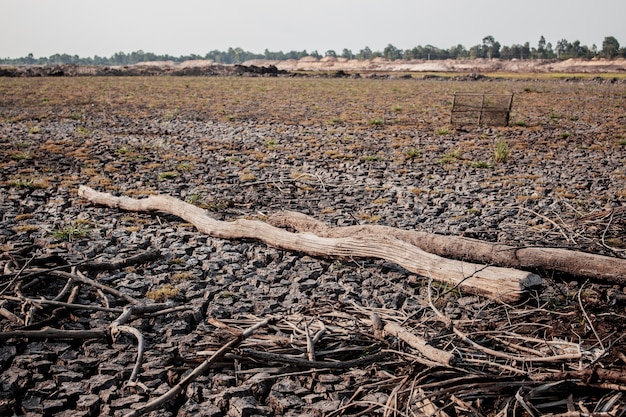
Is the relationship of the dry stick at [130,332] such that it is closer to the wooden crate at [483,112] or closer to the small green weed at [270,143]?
the small green weed at [270,143]

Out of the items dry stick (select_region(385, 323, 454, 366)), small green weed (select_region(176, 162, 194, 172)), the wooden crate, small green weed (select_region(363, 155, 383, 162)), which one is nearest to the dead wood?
dry stick (select_region(385, 323, 454, 366))

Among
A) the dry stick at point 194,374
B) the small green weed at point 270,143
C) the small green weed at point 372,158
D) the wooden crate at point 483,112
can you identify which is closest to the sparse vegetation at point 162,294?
the dry stick at point 194,374

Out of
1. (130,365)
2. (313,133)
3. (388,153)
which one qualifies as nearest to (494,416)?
(130,365)

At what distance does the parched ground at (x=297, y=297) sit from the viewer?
3342 millimetres

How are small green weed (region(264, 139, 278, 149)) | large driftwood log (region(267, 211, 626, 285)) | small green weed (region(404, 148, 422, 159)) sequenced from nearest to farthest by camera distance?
large driftwood log (region(267, 211, 626, 285)) < small green weed (region(404, 148, 422, 159)) < small green weed (region(264, 139, 278, 149))

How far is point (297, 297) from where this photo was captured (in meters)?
4.91

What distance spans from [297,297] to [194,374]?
169 cm

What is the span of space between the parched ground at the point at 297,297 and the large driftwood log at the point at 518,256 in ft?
0.48

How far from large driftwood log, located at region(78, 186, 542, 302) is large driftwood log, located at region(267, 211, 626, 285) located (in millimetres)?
224

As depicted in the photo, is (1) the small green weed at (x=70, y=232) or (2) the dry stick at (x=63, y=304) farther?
(1) the small green weed at (x=70, y=232)

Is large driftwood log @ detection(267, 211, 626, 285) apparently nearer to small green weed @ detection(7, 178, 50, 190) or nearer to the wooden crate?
small green weed @ detection(7, 178, 50, 190)

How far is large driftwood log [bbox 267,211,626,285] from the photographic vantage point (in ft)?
15.4

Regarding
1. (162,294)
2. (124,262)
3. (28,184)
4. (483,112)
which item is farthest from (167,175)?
(483,112)

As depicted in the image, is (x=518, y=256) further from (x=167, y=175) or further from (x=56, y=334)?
(x=167, y=175)
